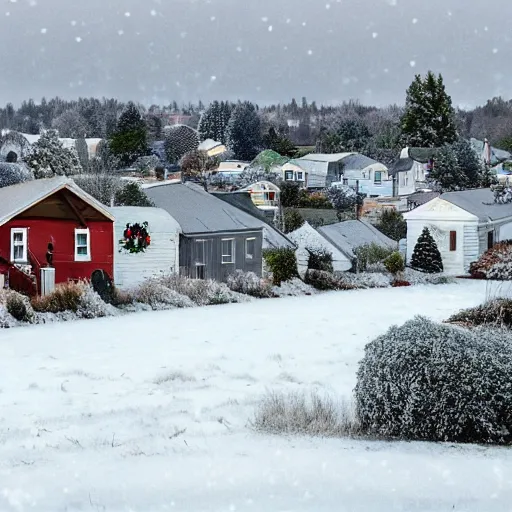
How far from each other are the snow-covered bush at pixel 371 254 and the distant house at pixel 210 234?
4.21 feet

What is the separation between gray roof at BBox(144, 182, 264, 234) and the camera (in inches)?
460

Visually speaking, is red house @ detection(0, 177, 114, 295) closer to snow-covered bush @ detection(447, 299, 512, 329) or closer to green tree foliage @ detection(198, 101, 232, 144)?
green tree foliage @ detection(198, 101, 232, 144)

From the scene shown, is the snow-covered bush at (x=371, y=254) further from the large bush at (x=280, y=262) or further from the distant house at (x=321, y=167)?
the distant house at (x=321, y=167)

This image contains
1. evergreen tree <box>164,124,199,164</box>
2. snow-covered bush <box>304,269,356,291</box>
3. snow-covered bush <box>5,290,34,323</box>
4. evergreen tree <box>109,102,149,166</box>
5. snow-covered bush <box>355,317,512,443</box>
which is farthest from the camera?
snow-covered bush <box>304,269,356,291</box>

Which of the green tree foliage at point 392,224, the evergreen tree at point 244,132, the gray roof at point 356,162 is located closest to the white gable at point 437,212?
the green tree foliage at point 392,224

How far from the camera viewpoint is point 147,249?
11.3 m

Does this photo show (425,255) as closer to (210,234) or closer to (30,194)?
(210,234)

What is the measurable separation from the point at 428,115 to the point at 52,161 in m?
4.55

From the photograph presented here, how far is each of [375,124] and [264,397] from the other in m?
5.77

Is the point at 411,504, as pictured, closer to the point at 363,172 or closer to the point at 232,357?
the point at 232,357

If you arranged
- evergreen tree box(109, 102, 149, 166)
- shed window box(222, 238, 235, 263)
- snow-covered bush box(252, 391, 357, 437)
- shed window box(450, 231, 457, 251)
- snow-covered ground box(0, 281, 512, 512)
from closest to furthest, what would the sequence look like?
snow-covered ground box(0, 281, 512, 512)
snow-covered bush box(252, 391, 357, 437)
evergreen tree box(109, 102, 149, 166)
shed window box(450, 231, 457, 251)
shed window box(222, 238, 235, 263)

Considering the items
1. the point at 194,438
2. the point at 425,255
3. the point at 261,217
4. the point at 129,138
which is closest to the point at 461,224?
the point at 425,255

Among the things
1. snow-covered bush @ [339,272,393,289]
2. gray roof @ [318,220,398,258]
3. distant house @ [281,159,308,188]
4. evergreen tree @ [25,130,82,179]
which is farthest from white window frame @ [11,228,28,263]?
snow-covered bush @ [339,272,393,289]

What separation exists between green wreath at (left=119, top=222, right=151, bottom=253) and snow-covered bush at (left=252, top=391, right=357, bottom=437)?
18.3ft
